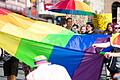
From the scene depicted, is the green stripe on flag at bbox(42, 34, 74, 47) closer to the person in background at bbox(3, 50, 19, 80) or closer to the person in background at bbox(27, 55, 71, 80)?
the person in background at bbox(3, 50, 19, 80)

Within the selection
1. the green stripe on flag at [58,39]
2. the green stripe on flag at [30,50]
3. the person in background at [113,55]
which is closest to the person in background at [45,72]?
the green stripe on flag at [30,50]

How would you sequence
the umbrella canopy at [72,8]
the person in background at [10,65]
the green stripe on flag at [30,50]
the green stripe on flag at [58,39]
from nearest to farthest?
the green stripe on flag at [30,50]
the green stripe on flag at [58,39]
the person in background at [10,65]
the umbrella canopy at [72,8]

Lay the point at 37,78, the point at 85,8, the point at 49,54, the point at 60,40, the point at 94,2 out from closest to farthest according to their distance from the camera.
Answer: the point at 37,78
the point at 49,54
the point at 60,40
the point at 85,8
the point at 94,2

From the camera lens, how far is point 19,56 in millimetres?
7367

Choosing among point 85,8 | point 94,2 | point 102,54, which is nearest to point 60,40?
point 102,54

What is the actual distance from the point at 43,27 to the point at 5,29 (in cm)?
78

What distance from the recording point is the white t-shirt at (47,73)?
535 centimetres

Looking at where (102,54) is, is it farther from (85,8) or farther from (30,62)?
(85,8)

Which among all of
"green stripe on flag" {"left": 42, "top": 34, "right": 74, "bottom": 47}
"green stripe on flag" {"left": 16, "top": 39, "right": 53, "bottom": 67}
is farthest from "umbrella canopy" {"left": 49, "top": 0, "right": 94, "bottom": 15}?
"green stripe on flag" {"left": 16, "top": 39, "right": 53, "bottom": 67}

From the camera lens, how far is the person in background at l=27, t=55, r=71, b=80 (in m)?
5.36

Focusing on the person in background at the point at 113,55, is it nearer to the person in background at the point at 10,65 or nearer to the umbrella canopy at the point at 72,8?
the person in background at the point at 10,65

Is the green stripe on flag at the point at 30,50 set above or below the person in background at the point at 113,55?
above

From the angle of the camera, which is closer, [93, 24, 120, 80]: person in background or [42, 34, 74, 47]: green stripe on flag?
[42, 34, 74, 47]: green stripe on flag

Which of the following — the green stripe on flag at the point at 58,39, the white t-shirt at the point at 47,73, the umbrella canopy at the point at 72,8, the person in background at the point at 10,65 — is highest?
the umbrella canopy at the point at 72,8
